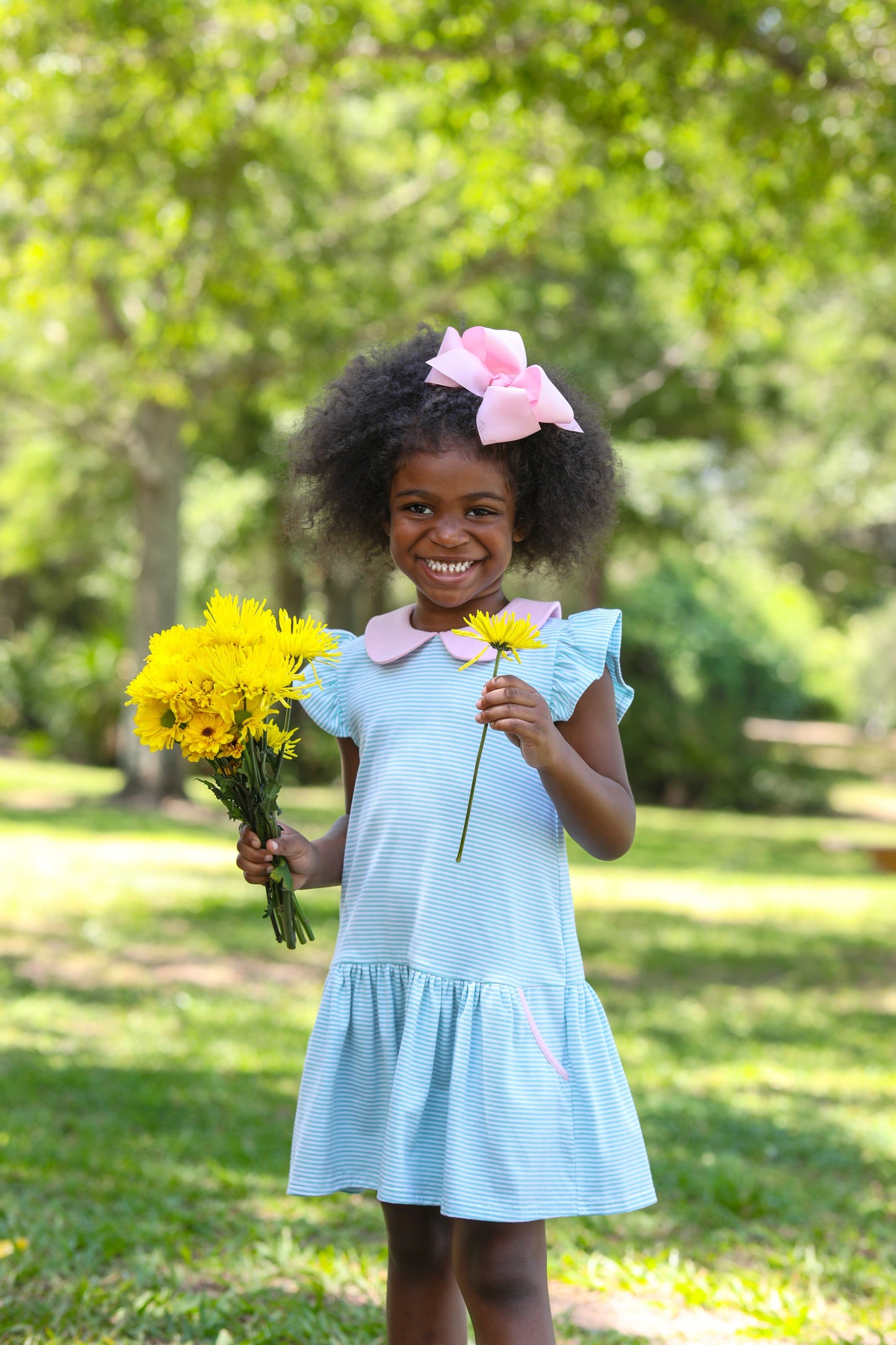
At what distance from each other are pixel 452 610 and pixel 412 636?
0.28 feet

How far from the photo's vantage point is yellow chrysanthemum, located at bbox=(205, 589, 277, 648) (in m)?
2.16

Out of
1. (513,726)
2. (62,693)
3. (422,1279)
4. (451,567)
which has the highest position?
(451,567)

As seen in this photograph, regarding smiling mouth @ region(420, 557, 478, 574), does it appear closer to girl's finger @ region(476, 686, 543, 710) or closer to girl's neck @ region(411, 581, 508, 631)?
girl's neck @ region(411, 581, 508, 631)

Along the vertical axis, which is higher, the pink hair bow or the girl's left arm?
the pink hair bow

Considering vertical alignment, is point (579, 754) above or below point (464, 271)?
below

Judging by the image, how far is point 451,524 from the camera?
2.31 m

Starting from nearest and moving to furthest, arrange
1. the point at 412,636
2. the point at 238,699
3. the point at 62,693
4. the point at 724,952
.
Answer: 1. the point at 238,699
2. the point at 412,636
3. the point at 724,952
4. the point at 62,693

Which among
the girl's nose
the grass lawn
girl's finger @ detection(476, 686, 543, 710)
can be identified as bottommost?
the grass lawn

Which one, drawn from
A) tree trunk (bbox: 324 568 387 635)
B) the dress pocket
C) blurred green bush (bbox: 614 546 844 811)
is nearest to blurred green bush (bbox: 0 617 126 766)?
tree trunk (bbox: 324 568 387 635)

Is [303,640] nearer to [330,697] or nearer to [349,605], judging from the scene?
[330,697]

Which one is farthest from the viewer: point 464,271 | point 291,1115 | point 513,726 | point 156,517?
point 156,517

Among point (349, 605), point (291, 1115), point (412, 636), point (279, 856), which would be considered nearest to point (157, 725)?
point (279, 856)

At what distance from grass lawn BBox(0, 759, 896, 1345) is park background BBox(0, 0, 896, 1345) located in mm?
21

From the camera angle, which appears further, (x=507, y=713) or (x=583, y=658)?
(x=583, y=658)
